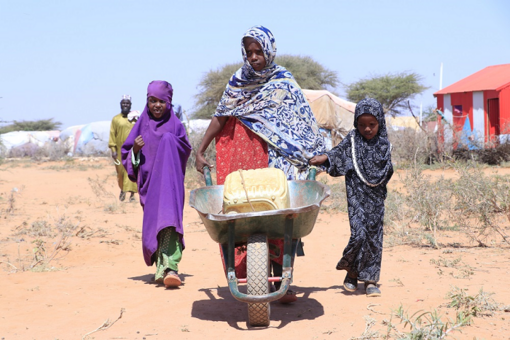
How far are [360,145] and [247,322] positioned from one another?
1723 millimetres

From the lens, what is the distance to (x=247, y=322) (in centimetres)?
422

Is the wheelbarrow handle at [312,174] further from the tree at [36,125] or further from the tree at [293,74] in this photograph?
the tree at [36,125]

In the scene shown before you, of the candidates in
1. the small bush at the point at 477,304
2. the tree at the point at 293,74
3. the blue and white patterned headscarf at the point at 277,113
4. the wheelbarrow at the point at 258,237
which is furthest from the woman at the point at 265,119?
the tree at the point at 293,74

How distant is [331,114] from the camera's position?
2003cm

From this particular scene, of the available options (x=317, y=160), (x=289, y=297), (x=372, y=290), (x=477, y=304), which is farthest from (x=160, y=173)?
(x=477, y=304)

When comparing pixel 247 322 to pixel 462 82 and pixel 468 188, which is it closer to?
pixel 468 188

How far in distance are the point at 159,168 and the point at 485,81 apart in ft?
55.0

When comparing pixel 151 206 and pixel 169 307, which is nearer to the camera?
pixel 169 307

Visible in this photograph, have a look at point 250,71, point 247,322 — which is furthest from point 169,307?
point 250,71

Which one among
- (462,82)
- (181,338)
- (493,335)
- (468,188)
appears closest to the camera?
(493,335)

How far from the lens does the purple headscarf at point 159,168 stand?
18.6 feet

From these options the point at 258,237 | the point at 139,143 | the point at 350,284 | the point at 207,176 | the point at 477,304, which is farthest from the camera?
the point at 139,143

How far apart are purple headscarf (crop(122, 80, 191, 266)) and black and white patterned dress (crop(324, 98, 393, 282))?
163 centimetres

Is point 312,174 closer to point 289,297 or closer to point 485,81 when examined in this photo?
point 289,297
